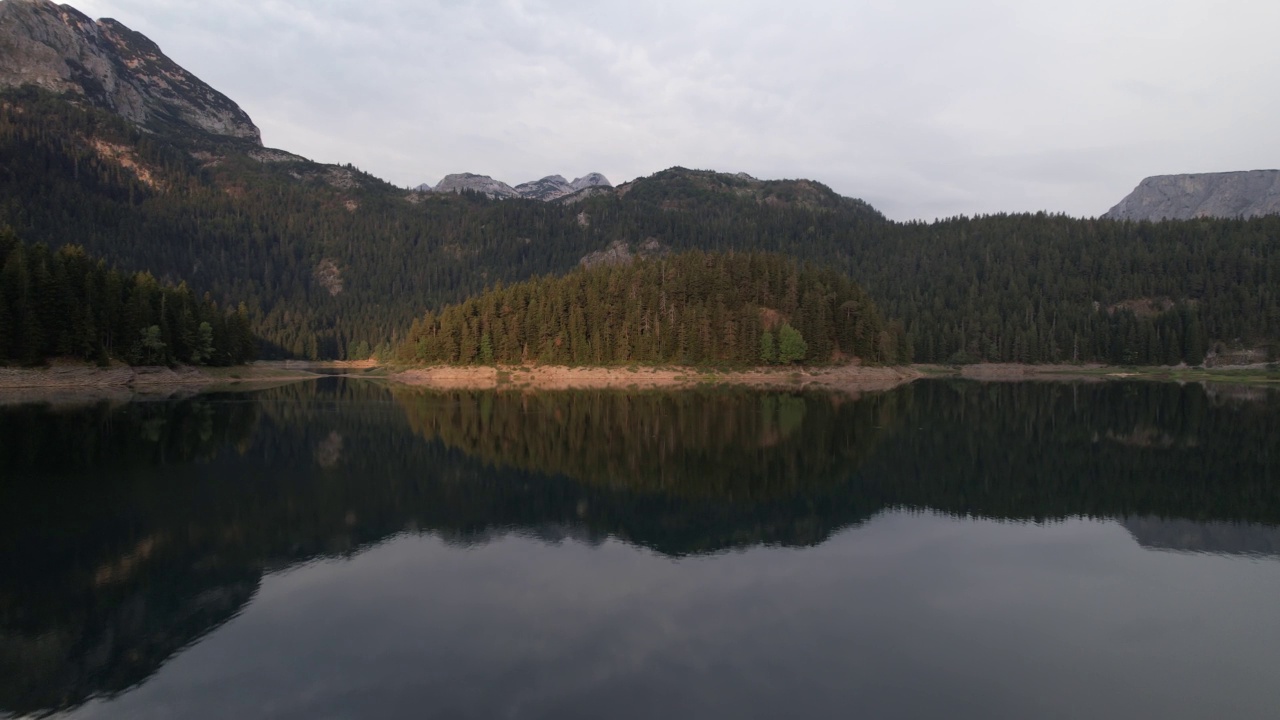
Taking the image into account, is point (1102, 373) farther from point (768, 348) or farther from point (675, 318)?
point (675, 318)

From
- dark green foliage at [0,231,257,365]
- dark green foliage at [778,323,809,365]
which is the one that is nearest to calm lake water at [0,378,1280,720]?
dark green foliage at [0,231,257,365]

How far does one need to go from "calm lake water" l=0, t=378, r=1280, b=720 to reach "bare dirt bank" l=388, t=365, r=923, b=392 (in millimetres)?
51098

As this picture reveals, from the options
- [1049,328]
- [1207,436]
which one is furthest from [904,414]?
[1049,328]

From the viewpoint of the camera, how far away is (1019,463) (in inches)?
1262

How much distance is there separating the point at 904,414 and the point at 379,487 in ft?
134

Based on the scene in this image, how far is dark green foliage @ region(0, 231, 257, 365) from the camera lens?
6056 cm

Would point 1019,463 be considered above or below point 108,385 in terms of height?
below

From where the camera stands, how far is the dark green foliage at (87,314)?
6056 centimetres

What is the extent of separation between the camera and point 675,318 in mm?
97688

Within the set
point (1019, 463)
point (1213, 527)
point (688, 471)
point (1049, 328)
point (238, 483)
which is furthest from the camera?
point (1049, 328)

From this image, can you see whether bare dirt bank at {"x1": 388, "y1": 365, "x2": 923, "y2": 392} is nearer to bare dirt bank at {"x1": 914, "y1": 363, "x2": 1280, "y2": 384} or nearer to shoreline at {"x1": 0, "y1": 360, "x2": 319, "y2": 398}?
shoreline at {"x1": 0, "y1": 360, "x2": 319, "y2": 398}

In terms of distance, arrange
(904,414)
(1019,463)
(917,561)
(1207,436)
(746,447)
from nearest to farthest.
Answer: (917,561) → (1019,463) → (746,447) → (1207,436) → (904,414)

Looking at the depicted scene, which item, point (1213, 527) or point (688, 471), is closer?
point (1213, 527)

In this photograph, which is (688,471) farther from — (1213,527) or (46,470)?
(46,470)
